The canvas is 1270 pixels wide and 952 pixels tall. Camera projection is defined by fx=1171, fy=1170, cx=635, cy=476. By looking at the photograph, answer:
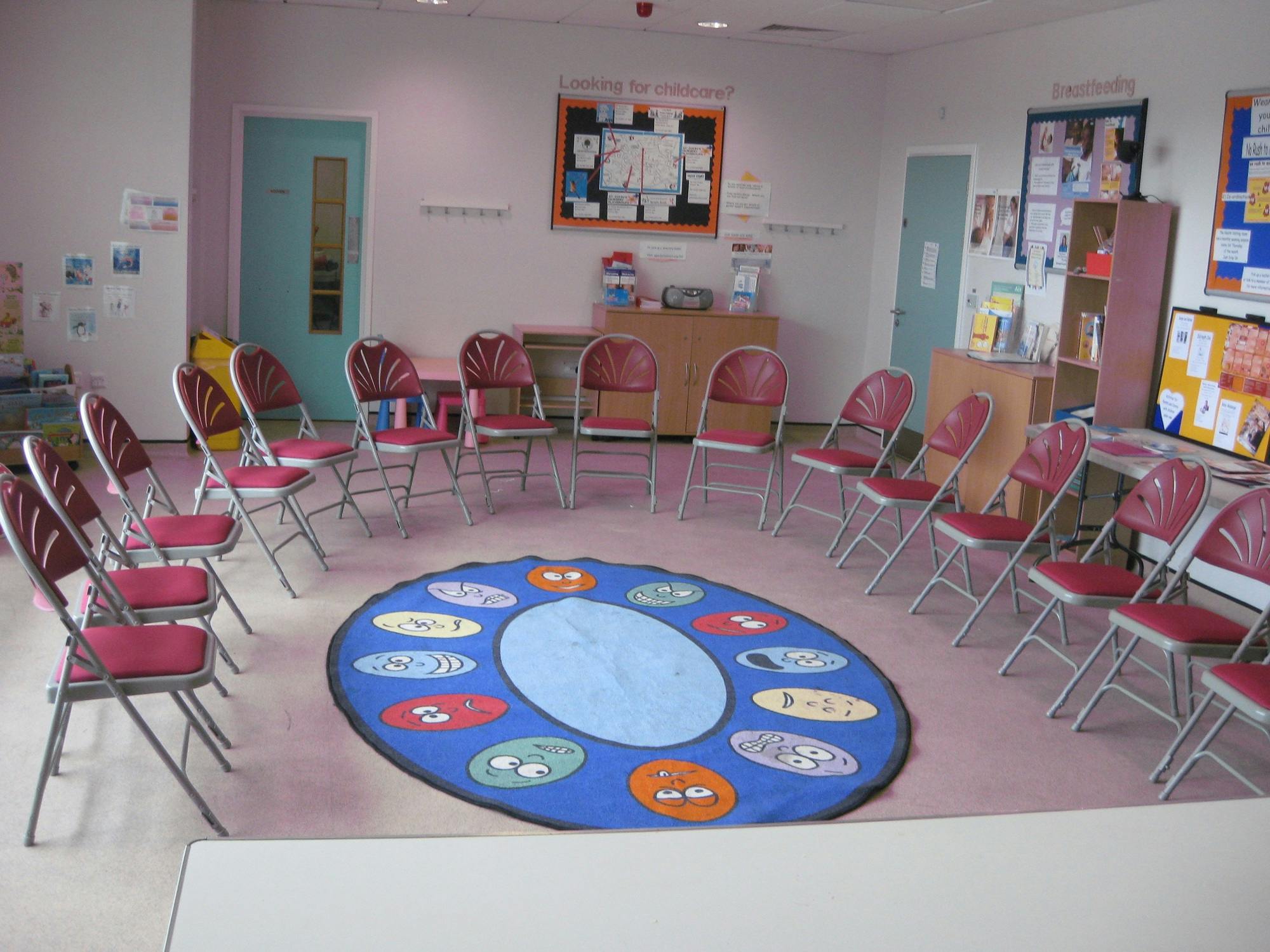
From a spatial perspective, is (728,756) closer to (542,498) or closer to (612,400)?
(542,498)

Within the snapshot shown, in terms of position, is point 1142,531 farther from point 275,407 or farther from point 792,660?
point 275,407

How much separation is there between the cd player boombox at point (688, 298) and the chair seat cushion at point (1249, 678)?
5.58m

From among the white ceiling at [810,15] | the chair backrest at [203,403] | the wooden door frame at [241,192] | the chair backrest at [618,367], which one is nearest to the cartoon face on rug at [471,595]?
the chair backrest at [203,403]

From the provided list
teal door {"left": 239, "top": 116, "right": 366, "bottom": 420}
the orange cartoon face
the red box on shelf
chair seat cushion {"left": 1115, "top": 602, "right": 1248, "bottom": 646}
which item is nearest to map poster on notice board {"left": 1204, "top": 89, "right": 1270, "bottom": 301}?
the red box on shelf

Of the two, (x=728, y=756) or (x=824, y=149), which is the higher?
(x=824, y=149)

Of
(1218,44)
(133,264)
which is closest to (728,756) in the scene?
(1218,44)

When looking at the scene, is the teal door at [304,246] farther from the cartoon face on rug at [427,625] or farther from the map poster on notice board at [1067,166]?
the map poster on notice board at [1067,166]

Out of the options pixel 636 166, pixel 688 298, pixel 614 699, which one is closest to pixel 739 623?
pixel 614 699

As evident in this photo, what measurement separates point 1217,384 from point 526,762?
3793 millimetres

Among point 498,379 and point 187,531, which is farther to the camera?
point 498,379

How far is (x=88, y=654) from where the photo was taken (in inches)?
118

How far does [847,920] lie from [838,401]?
847 centimetres

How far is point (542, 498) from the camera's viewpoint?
22.4 feet

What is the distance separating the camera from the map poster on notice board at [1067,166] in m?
6.17
